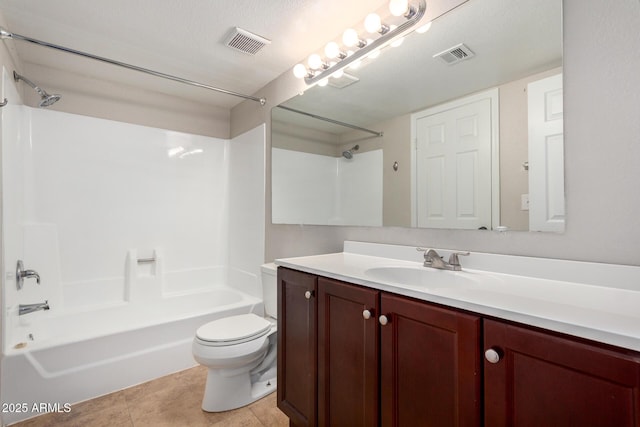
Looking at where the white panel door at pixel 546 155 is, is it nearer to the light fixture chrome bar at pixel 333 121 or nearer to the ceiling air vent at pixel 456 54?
the ceiling air vent at pixel 456 54

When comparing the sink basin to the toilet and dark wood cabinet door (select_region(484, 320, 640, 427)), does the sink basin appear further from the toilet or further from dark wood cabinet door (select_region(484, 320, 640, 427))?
the toilet

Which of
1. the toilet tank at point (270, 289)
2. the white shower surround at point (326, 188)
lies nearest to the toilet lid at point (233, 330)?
the toilet tank at point (270, 289)

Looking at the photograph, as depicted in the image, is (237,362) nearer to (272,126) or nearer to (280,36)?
(272,126)

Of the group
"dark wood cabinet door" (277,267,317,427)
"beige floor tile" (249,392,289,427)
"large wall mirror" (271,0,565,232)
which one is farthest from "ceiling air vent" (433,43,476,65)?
"beige floor tile" (249,392,289,427)

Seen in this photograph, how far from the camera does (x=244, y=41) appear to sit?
1856mm

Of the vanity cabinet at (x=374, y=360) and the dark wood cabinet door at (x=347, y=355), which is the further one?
the dark wood cabinet door at (x=347, y=355)

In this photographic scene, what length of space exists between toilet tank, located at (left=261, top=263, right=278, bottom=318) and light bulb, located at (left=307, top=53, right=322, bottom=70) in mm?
1345

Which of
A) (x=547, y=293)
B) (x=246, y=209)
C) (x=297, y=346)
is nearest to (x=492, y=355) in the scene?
(x=547, y=293)

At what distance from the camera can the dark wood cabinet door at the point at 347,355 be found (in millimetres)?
1065

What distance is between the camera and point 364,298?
1098 mm

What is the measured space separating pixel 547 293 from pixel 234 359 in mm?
1516

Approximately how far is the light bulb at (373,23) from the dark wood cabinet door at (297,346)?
124cm

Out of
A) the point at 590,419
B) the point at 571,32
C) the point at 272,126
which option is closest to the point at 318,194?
the point at 272,126

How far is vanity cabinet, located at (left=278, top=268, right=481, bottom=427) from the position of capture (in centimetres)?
84
